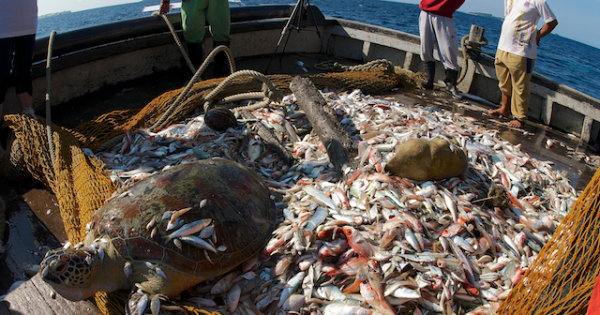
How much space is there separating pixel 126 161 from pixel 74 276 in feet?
6.79

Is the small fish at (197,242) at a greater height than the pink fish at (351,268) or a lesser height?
greater

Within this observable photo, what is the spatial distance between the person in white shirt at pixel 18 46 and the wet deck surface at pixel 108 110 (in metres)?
0.73

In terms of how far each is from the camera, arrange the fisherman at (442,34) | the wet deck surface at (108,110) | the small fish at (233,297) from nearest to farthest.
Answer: the small fish at (233,297) < the wet deck surface at (108,110) < the fisherman at (442,34)

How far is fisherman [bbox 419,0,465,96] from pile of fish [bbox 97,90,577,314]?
2448 millimetres

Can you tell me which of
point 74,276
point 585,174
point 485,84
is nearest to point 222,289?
point 74,276

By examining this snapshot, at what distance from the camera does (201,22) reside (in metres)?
5.90

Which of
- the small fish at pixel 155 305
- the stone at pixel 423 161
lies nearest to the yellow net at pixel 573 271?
the stone at pixel 423 161

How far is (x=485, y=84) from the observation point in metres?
6.64

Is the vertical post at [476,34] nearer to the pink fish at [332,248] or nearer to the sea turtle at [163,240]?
the pink fish at [332,248]

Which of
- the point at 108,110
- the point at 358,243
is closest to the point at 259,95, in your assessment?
the point at 108,110

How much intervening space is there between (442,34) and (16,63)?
21.5 feet

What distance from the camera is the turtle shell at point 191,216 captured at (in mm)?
2160

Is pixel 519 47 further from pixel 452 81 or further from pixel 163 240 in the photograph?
pixel 163 240

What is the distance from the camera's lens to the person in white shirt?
363cm
